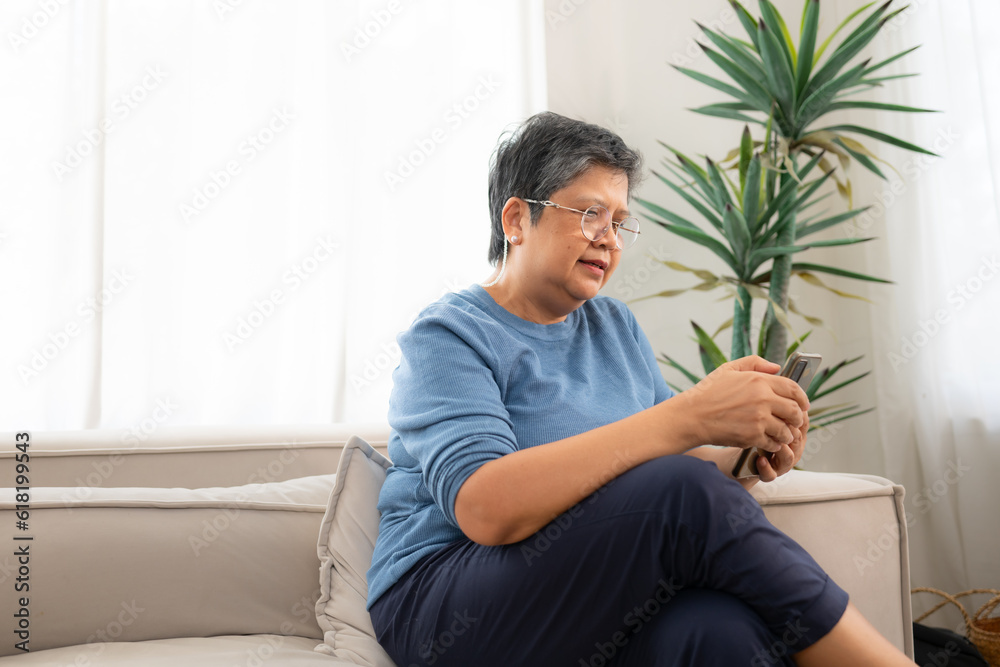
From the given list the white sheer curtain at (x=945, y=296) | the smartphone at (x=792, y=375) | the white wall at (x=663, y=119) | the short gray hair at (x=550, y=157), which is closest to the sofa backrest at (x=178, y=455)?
the short gray hair at (x=550, y=157)

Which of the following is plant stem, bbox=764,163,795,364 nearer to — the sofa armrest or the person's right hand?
the sofa armrest

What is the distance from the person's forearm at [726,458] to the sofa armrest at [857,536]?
0.02 metres

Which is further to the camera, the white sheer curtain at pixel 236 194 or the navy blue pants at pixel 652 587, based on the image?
the white sheer curtain at pixel 236 194

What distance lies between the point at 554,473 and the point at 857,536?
557mm

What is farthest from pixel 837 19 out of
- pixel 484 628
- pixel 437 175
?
pixel 484 628

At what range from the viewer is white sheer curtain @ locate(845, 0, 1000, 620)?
1.96m

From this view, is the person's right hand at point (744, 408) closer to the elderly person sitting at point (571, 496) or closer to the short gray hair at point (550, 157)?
the elderly person sitting at point (571, 496)

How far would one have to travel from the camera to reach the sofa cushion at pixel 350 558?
1.03 metres

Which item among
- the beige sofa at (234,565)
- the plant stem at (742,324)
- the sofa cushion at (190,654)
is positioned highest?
the plant stem at (742,324)

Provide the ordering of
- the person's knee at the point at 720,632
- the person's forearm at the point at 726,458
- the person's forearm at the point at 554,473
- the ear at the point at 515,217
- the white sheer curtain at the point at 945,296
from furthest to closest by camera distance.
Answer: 1. the white sheer curtain at the point at 945,296
2. the ear at the point at 515,217
3. the person's forearm at the point at 726,458
4. the person's forearm at the point at 554,473
5. the person's knee at the point at 720,632

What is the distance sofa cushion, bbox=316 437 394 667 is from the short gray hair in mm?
505

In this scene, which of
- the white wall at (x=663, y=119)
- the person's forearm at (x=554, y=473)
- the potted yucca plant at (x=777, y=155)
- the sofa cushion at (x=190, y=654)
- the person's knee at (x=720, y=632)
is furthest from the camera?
the white wall at (x=663, y=119)

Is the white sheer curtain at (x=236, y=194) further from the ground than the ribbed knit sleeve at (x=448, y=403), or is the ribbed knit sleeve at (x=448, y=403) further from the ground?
the white sheer curtain at (x=236, y=194)

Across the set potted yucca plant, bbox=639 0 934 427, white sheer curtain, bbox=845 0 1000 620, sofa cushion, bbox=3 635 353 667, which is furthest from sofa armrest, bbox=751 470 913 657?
white sheer curtain, bbox=845 0 1000 620
